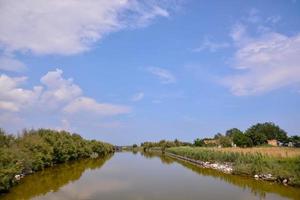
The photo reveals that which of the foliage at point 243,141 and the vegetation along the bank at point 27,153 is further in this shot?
the foliage at point 243,141

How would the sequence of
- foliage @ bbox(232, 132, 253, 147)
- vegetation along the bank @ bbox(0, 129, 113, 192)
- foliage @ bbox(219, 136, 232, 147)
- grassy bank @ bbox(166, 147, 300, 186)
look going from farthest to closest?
foliage @ bbox(219, 136, 232, 147), foliage @ bbox(232, 132, 253, 147), grassy bank @ bbox(166, 147, 300, 186), vegetation along the bank @ bbox(0, 129, 113, 192)

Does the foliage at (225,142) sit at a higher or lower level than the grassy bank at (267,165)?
higher

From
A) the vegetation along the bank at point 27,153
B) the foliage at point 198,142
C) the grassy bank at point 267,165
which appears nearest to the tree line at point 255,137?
the foliage at point 198,142

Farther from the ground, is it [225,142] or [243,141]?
[225,142]

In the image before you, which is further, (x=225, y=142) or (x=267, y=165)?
(x=225, y=142)

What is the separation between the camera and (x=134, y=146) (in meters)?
147

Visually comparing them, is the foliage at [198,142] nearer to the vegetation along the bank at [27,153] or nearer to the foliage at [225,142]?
the foliage at [225,142]

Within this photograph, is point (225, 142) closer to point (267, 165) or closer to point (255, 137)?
point (255, 137)

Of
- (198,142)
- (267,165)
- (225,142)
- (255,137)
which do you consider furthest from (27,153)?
(198,142)

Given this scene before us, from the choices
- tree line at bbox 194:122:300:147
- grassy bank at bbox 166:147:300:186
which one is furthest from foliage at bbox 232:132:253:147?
grassy bank at bbox 166:147:300:186

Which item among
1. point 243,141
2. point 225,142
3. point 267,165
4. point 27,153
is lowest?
point 267,165

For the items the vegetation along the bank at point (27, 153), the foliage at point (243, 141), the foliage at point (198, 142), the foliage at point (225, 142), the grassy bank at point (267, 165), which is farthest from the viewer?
the foliage at point (198, 142)

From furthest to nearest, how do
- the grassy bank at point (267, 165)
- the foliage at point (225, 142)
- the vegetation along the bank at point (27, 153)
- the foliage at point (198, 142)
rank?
the foliage at point (198, 142) → the foliage at point (225, 142) → the grassy bank at point (267, 165) → the vegetation along the bank at point (27, 153)

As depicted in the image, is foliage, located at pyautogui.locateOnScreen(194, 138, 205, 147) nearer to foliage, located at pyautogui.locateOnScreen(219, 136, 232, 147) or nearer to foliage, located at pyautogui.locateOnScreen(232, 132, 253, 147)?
foliage, located at pyautogui.locateOnScreen(219, 136, 232, 147)
